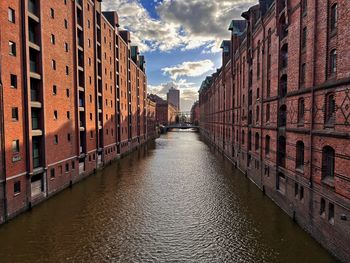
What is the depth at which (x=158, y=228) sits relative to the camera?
15.3 m

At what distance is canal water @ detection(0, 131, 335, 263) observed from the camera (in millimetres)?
12242

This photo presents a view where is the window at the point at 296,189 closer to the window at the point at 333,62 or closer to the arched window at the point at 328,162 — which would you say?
the arched window at the point at 328,162

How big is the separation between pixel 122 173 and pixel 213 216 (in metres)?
16.6

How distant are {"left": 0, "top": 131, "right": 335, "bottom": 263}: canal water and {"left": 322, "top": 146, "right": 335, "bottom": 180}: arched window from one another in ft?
12.2

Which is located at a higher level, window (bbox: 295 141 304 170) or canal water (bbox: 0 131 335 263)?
window (bbox: 295 141 304 170)

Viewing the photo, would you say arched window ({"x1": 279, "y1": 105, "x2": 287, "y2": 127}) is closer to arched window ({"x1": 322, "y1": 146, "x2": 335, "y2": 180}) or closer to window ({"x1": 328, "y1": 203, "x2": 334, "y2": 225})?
arched window ({"x1": 322, "y1": 146, "x2": 335, "y2": 180})

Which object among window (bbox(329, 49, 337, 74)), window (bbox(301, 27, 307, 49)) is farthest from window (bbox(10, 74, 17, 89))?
window (bbox(329, 49, 337, 74))

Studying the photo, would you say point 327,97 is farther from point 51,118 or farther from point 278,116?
point 51,118

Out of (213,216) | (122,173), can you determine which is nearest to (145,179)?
(122,173)

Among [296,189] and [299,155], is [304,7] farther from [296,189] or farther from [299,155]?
[296,189]

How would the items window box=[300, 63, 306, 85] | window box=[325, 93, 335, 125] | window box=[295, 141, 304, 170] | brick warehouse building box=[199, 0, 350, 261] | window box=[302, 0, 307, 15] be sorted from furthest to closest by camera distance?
1. window box=[295, 141, 304, 170]
2. window box=[300, 63, 306, 85]
3. window box=[302, 0, 307, 15]
4. window box=[325, 93, 335, 125]
5. brick warehouse building box=[199, 0, 350, 261]

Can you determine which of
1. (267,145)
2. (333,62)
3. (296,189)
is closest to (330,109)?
(333,62)

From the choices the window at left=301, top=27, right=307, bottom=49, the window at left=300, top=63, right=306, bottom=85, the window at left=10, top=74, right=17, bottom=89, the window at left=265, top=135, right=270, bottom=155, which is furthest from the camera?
the window at left=265, top=135, right=270, bottom=155

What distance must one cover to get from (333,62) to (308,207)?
8.10 metres
